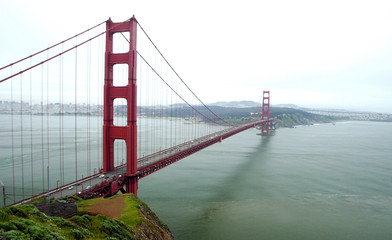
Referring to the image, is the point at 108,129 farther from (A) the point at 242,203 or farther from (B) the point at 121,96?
(A) the point at 242,203

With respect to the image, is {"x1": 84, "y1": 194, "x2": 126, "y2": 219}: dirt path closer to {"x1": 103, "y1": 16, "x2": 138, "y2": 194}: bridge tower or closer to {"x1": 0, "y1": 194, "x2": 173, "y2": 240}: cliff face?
{"x1": 0, "y1": 194, "x2": 173, "y2": 240}: cliff face

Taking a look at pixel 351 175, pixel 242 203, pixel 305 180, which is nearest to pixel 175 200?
pixel 242 203

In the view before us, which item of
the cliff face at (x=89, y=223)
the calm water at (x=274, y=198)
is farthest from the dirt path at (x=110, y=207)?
the calm water at (x=274, y=198)

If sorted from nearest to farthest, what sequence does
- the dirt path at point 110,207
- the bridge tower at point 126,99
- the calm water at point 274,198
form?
1. the dirt path at point 110,207
2. the bridge tower at point 126,99
3. the calm water at point 274,198

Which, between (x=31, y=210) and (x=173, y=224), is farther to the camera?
(x=173, y=224)

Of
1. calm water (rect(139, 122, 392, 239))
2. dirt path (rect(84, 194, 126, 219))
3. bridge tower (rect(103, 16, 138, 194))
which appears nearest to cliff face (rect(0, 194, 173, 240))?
dirt path (rect(84, 194, 126, 219))

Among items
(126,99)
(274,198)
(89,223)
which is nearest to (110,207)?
(89,223)

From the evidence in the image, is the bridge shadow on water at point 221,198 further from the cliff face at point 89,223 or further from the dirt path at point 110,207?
the dirt path at point 110,207

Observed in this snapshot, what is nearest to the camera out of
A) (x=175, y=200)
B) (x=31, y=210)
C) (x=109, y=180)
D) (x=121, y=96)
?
(x=31, y=210)
